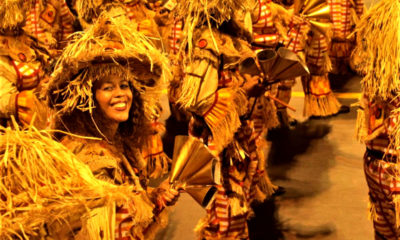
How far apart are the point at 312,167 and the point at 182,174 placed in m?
3.06

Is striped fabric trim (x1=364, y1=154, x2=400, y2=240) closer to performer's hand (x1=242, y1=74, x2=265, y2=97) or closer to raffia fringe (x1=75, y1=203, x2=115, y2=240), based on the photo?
performer's hand (x1=242, y1=74, x2=265, y2=97)

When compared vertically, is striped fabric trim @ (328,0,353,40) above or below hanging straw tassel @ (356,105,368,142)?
above

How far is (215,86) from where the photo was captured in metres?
3.46

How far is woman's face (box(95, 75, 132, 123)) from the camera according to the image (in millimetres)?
2643

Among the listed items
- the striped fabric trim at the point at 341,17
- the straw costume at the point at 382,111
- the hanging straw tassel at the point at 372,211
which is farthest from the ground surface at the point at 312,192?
the striped fabric trim at the point at 341,17

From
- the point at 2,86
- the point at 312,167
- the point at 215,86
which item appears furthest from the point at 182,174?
the point at 312,167

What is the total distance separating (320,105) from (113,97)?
390 centimetres

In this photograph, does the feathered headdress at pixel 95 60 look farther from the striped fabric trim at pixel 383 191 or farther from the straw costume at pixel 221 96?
the striped fabric trim at pixel 383 191

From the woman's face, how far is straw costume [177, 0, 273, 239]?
74 centimetres

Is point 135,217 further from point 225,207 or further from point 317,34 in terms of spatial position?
point 317,34

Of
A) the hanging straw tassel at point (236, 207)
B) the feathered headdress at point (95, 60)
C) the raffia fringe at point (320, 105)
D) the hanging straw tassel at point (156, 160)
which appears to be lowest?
the hanging straw tassel at point (156, 160)

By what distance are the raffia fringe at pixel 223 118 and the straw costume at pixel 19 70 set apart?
1.09 m

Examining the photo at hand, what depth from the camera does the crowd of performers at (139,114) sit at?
5.54 feet

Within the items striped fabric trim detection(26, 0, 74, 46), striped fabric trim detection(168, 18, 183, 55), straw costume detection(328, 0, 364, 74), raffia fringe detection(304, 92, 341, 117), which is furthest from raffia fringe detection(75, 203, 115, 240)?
straw costume detection(328, 0, 364, 74)
